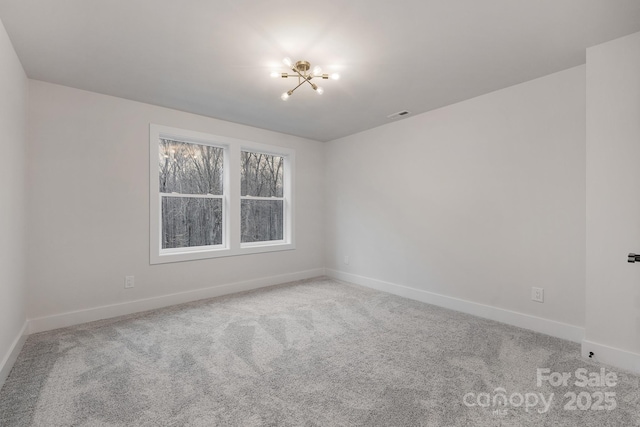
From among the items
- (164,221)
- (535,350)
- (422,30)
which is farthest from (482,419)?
(164,221)

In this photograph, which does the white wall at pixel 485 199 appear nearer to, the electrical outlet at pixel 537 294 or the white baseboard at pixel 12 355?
the electrical outlet at pixel 537 294

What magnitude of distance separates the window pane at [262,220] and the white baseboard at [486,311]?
152cm

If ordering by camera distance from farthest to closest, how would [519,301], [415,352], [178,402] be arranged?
[519,301] → [415,352] → [178,402]

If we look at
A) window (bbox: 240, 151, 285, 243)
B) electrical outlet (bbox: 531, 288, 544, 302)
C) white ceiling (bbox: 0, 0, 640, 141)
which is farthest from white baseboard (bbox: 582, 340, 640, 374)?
window (bbox: 240, 151, 285, 243)

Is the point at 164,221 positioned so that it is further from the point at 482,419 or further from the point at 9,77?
the point at 482,419

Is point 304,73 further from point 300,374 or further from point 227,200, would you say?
point 300,374

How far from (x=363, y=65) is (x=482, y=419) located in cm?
262

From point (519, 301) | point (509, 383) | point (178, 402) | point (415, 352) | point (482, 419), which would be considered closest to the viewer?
point (482, 419)

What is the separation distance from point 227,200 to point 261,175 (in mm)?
733

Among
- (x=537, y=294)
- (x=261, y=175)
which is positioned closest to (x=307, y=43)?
(x=261, y=175)

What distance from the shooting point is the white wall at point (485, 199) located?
2.63 metres

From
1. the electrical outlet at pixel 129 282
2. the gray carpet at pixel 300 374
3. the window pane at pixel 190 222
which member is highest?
the window pane at pixel 190 222

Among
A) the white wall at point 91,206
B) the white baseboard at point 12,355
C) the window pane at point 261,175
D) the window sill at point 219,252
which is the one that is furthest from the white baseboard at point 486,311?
the white baseboard at point 12,355

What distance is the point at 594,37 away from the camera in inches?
84.4
